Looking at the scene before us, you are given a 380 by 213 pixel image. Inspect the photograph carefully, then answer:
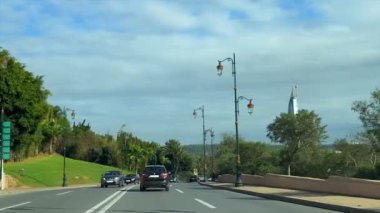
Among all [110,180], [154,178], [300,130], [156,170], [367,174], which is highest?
[300,130]

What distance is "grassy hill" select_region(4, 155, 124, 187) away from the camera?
79.6 metres

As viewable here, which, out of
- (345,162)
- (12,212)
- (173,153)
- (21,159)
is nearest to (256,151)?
(345,162)

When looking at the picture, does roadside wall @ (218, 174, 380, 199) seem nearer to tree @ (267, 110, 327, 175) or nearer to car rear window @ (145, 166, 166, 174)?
car rear window @ (145, 166, 166, 174)

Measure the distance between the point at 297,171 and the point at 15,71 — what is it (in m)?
32.0

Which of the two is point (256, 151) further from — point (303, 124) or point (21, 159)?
point (21, 159)

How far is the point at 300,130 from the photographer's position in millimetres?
69375

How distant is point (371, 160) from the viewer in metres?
48.4

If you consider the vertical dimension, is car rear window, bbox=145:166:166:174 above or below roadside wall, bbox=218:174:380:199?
above

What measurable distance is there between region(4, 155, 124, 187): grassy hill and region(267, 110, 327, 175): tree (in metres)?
30.8

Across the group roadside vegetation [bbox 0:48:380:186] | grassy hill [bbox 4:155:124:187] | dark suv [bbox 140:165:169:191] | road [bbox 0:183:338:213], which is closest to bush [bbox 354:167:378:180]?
roadside vegetation [bbox 0:48:380:186]

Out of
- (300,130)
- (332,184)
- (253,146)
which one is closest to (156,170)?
(332,184)

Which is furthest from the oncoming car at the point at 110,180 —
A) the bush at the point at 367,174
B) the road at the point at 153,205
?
the road at the point at 153,205

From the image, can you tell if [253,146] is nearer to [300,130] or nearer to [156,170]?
[300,130]

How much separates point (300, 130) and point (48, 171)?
144 ft
